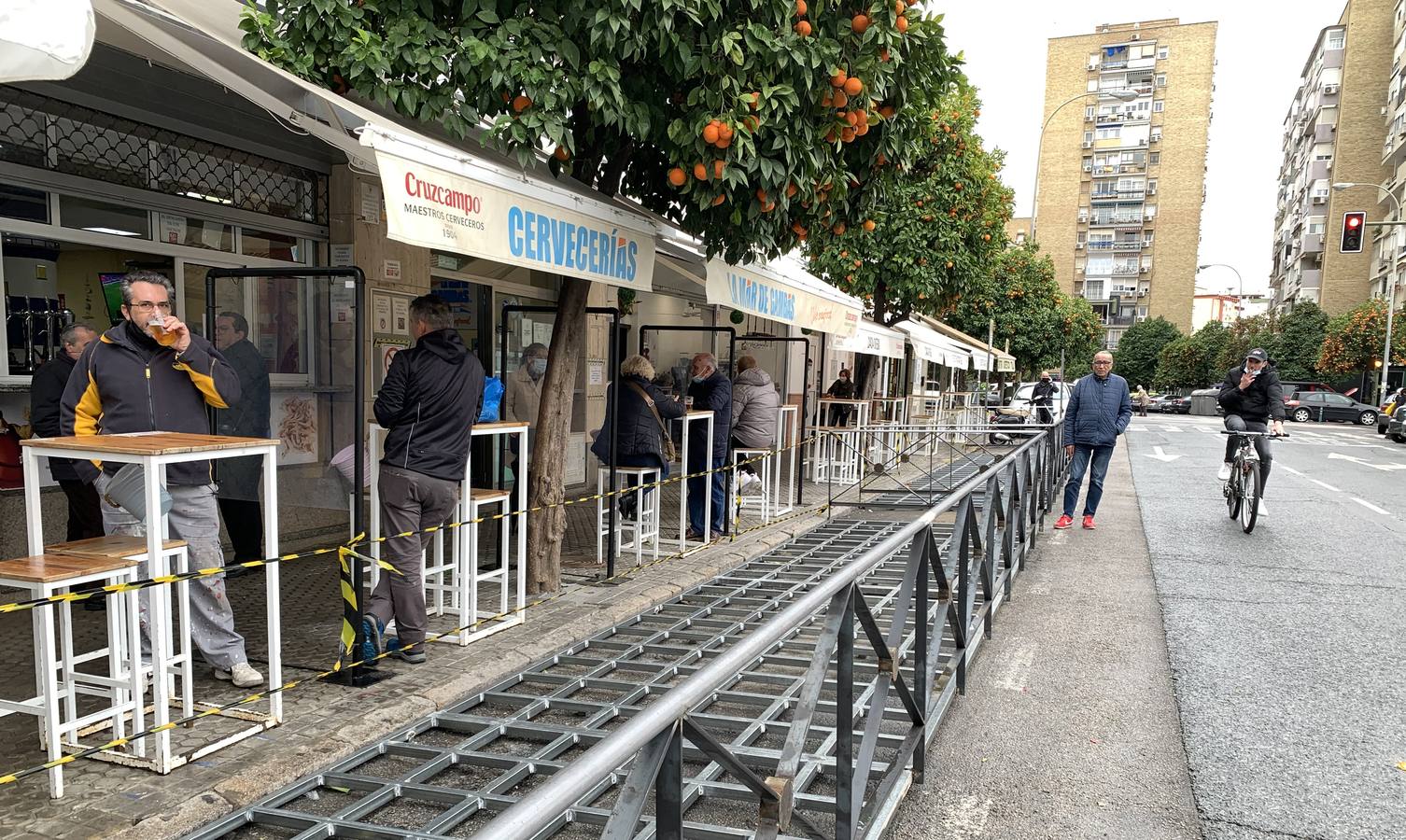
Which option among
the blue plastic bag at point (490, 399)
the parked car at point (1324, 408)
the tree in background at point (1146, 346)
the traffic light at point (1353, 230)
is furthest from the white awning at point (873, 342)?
the tree in background at point (1146, 346)

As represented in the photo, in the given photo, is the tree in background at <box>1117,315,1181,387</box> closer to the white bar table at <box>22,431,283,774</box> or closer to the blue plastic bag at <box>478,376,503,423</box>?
the blue plastic bag at <box>478,376,503,423</box>

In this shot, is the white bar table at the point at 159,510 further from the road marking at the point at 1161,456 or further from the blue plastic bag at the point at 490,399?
the road marking at the point at 1161,456

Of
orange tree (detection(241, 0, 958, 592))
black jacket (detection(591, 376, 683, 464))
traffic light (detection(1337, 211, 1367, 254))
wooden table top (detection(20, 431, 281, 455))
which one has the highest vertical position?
traffic light (detection(1337, 211, 1367, 254))

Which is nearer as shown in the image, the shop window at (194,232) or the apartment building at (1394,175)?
the shop window at (194,232)

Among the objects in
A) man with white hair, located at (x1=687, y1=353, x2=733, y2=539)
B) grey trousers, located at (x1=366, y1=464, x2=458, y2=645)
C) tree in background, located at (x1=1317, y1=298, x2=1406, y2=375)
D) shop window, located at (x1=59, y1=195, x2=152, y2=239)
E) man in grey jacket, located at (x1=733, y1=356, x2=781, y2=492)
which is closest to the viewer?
grey trousers, located at (x1=366, y1=464, x2=458, y2=645)

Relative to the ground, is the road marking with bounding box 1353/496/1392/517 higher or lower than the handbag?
lower

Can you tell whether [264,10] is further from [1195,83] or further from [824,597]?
[1195,83]

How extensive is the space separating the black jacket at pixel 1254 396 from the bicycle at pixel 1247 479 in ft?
1.08

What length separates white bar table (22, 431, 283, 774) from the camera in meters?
3.30

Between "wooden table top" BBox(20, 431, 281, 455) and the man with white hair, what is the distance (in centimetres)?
506

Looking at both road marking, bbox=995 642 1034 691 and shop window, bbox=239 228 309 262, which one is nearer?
road marking, bbox=995 642 1034 691

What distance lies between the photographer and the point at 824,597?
93.3 inches

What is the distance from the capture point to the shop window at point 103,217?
579 centimetres

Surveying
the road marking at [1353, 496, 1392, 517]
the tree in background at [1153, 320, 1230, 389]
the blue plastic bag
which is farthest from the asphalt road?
the tree in background at [1153, 320, 1230, 389]
